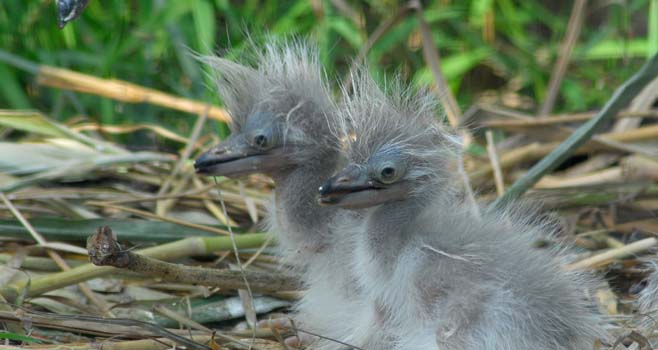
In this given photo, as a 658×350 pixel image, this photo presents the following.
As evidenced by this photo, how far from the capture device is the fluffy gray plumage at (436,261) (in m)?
1.87

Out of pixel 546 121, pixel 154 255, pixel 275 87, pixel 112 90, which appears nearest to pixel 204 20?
pixel 112 90

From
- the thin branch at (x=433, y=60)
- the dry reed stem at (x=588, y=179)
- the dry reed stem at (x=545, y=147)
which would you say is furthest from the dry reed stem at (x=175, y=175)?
the dry reed stem at (x=588, y=179)

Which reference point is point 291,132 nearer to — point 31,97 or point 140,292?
point 140,292

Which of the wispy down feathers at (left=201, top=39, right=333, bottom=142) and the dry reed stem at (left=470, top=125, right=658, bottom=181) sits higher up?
the wispy down feathers at (left=201, top=39, right=333, bottom=142)

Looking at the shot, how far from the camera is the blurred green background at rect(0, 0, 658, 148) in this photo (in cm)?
371

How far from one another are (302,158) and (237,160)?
0.47 feet

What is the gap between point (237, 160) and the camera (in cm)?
229

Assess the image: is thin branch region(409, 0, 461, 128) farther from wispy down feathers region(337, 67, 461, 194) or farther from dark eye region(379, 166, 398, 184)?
dark eye region(379, 166, 398, 184)

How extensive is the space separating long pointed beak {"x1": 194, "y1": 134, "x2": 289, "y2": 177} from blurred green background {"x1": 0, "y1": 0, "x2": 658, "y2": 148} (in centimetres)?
103

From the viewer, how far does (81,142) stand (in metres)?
2.96

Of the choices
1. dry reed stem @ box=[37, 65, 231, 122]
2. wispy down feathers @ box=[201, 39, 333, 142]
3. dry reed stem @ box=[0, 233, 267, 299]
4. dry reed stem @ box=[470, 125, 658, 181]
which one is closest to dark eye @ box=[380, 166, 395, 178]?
wispy down feathers @ box=[201, 39, 333, 142]

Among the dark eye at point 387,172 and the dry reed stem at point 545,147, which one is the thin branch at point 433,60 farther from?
the dark eye at point 387,172

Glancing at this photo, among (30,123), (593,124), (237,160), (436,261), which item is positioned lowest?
(593,124)

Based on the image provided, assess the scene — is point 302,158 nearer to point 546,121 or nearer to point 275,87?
point 275,87
